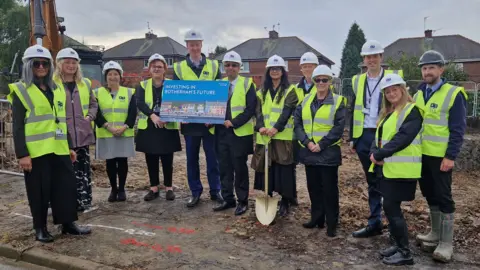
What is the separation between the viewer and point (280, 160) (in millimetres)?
5605

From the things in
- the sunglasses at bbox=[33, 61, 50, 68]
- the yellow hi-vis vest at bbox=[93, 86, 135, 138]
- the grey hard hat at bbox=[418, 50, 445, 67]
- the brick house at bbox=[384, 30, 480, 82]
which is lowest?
the yellow hi-vis vest at bbox=[93, 86, 135, 138]

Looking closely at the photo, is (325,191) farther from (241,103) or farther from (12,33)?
(12,33)

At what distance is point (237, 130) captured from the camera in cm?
595

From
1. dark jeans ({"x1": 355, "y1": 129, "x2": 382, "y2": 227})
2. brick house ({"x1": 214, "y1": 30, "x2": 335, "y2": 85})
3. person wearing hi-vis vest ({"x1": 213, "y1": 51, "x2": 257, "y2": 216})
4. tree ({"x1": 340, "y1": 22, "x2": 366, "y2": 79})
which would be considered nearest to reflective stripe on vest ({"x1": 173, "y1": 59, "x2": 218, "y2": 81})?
person wearing hi-vis vest ({"x1": 213, "y1": 51, "x2": 257, "y2": 216})

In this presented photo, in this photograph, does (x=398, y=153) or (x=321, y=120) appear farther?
(x=321, y=120)

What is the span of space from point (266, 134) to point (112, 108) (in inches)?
94.7

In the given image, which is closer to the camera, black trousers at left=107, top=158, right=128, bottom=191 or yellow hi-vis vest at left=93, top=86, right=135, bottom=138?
yellow hi-vis vest at left=93, top=86, right=135, bottom=138

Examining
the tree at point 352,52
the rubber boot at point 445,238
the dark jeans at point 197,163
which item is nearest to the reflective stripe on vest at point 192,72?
the dark jeans at point 197,163

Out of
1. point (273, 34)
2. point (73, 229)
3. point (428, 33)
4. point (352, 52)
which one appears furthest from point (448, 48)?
point (73, 229)

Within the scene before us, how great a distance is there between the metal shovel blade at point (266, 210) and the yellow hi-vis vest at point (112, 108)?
2346mm

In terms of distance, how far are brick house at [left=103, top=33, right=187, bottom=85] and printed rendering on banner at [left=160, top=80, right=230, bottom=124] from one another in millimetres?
40767

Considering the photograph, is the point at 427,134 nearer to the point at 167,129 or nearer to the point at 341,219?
the point at 341,219

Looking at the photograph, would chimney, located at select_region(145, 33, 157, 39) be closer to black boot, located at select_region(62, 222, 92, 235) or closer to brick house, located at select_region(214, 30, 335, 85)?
brick house, located at select_region(214, 30, 335, 85)

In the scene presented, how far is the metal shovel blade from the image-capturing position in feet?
18.3
